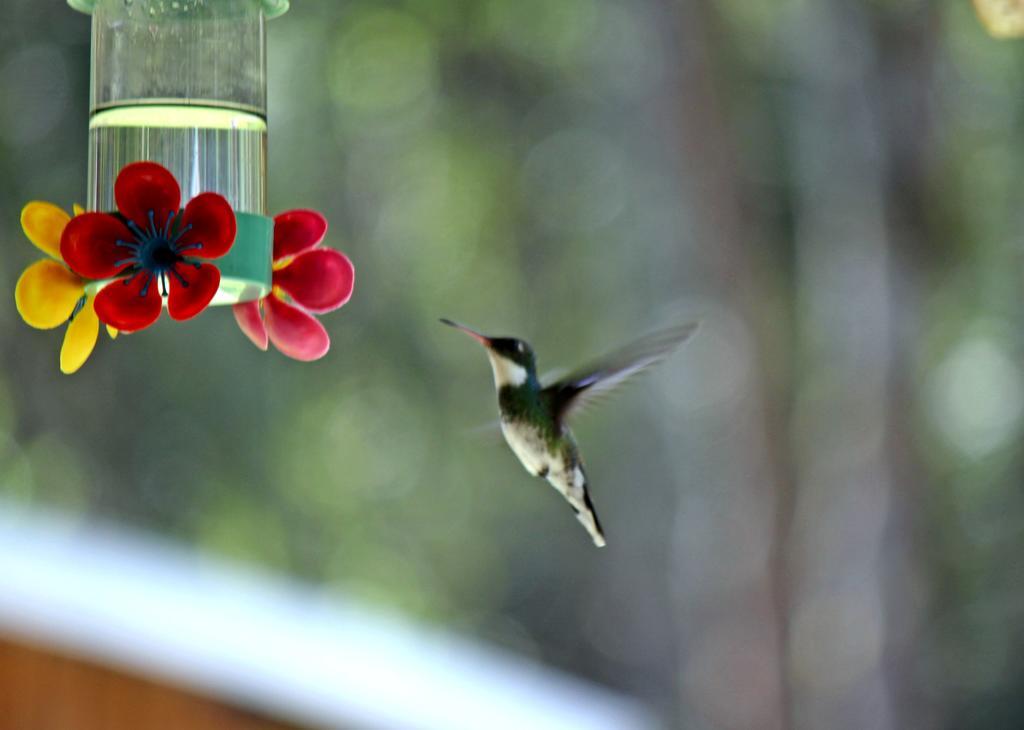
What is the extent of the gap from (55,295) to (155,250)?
0.15m

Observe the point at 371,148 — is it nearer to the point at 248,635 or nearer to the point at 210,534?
the point at 210,534

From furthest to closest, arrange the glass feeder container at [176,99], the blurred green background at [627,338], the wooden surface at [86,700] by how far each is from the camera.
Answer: the blurred green background at [627,338], the wooden surface at [86,700], the glass feeder container at [176,99]

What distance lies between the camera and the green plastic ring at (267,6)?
1896mm

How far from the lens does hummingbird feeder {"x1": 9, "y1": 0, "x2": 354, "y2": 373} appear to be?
1672 mm

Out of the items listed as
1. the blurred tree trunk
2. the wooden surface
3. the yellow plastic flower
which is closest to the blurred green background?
the blurred tree trunk

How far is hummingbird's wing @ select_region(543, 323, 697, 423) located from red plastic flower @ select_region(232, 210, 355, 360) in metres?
0.37

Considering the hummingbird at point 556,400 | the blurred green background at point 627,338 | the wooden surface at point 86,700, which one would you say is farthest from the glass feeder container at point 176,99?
the blurred green background at point 627,338

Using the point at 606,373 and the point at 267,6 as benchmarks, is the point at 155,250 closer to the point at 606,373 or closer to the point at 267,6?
the point at 267,6

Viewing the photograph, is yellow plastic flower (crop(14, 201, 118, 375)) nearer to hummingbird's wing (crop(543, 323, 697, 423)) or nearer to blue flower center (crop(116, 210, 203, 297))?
blue flower center (crop(116, 210, 203, 297))

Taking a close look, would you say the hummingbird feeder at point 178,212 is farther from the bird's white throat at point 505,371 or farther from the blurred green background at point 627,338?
the blurred green background at point 627,338

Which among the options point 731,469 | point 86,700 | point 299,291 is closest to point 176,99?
point 299,291

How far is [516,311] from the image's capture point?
10.6 m

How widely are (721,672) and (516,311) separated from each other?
5.01 metres

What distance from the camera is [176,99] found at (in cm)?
215
